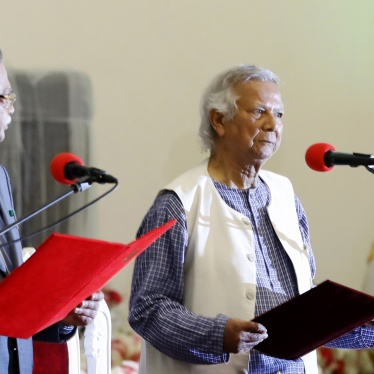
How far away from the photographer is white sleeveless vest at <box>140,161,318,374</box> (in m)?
2.39

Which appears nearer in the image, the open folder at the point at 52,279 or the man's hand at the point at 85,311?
the open folder at the point at 52,279

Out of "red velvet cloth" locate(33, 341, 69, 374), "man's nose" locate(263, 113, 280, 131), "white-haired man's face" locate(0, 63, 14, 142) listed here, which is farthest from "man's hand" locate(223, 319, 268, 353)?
"white-haired man's face" locate(0, 63, 14, 142)

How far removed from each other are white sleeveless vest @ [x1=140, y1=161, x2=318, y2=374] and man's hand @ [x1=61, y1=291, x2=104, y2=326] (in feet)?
1.46

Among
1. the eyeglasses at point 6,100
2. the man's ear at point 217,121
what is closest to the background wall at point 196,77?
the man's ear at point 217,121

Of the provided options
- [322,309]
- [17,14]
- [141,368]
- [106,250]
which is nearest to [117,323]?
[141,368]

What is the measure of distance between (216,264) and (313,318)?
1.10 feet

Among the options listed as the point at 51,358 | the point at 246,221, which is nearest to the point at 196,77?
the point at 246,221

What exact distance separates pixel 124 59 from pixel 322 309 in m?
1.72

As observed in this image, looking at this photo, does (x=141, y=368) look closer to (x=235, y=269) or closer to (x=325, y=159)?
(x=235, y=269)

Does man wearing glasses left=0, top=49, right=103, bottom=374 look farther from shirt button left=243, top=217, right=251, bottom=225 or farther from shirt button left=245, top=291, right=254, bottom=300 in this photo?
shirt button left=243, top=217, right=251, bottom=225

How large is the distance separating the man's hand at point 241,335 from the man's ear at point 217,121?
64 centimetres

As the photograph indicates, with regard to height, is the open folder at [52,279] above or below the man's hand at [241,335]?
above

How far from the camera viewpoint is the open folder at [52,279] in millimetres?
1731

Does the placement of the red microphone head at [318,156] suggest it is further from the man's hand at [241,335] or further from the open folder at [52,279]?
the open folder at [52,279]
